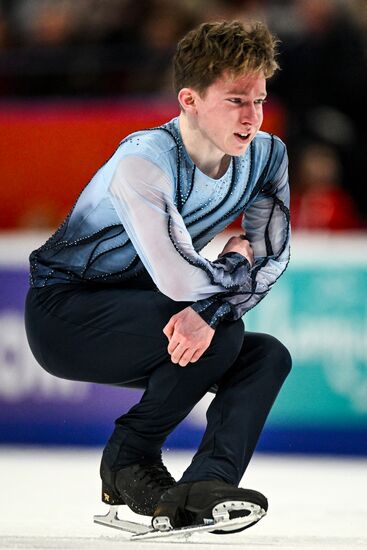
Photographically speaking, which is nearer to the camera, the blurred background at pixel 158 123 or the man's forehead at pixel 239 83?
the man's forehead at pixel 239 83

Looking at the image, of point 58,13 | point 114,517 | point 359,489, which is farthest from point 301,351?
point 58,13

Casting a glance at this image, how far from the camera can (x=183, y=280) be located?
3145mm

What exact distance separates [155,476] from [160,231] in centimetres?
70

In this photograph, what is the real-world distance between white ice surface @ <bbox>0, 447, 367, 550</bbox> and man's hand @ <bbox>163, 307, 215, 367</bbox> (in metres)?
0.50

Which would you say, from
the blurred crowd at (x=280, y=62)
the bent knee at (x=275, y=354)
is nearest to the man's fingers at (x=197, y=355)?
the bent knee at (x=275, y=354)

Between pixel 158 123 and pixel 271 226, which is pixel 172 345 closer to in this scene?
pixel 271 226

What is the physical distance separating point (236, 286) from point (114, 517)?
75 centimetres

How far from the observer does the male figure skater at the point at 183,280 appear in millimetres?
3137

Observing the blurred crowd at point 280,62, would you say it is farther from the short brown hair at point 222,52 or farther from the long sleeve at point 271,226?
the short brown hair at point 222,52

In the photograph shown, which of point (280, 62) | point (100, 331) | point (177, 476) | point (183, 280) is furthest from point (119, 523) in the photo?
point (280, 62)

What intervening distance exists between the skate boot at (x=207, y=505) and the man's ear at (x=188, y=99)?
99cm

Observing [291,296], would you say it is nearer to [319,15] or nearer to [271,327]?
[271,327]

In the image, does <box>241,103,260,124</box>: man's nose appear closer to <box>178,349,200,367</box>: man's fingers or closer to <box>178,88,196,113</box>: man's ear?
<box>178,88,196,113</box>: man's ear

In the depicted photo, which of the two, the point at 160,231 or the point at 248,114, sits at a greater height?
the point at 248,114
